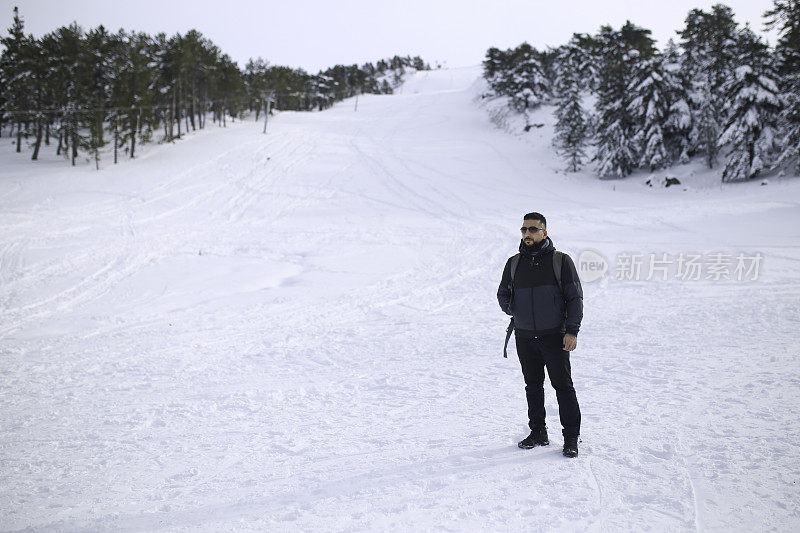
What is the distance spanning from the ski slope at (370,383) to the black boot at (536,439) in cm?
7

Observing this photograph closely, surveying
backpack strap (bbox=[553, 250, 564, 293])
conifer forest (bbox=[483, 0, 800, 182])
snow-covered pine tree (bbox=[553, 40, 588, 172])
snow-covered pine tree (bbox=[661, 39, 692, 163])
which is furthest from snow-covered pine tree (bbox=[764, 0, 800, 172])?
backpack strap (bbox=[553, 250, 564, 293])

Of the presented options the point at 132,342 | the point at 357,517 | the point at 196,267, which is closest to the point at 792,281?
the point at 357,517

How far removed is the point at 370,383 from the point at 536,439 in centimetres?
250

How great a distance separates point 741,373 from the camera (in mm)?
5852

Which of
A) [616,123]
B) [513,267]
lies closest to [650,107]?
[616,123]

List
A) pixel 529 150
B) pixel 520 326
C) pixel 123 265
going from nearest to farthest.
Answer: pixel 520 326 < pixel 123 265 < pixel 529 150

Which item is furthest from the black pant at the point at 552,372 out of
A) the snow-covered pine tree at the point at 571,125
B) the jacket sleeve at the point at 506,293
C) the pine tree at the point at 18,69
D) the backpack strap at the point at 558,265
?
the pine tree at the point at 18,69

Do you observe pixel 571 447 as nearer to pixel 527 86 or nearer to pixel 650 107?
pixel 650 107

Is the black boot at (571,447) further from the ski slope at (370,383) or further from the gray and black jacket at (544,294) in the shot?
the gray and black jacket at (544,294)

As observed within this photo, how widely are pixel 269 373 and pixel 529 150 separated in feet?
122

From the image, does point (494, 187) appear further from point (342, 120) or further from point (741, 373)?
point (342, 120)

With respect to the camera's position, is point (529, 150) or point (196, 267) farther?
point (529, 150)

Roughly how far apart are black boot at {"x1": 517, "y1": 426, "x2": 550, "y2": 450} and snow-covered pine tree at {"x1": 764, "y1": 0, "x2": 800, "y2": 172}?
982 inches

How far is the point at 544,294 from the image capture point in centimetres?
392
